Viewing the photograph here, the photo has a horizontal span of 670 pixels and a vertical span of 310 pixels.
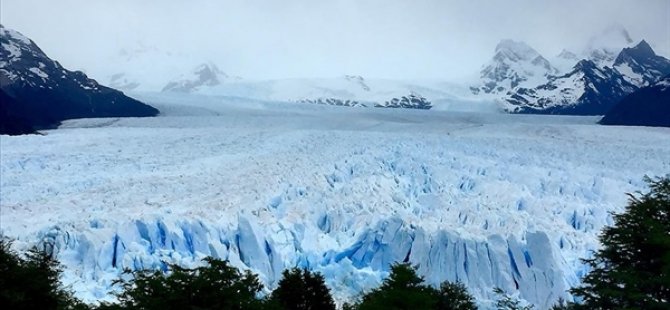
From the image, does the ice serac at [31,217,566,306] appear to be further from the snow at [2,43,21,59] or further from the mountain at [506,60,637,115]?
the mountain at [506,60,637,115]

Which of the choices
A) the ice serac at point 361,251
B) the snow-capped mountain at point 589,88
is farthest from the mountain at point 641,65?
the ice serac at point 361,251

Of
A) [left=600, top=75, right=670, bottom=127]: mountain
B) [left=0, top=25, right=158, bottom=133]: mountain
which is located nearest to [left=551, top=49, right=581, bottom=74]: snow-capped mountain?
[left=600, top=75, right=670, bottom=127]: mountain

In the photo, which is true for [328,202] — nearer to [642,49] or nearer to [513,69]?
[642,49]

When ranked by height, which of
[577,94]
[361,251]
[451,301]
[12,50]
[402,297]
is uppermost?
[12,50]

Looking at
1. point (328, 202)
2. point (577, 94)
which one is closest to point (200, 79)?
point (577, 94)

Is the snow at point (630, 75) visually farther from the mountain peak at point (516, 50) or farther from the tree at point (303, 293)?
the tree at point (303, 293)

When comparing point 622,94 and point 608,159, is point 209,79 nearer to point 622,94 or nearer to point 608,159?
point 622,94

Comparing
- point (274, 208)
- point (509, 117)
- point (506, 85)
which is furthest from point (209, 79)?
point (274, 208)
